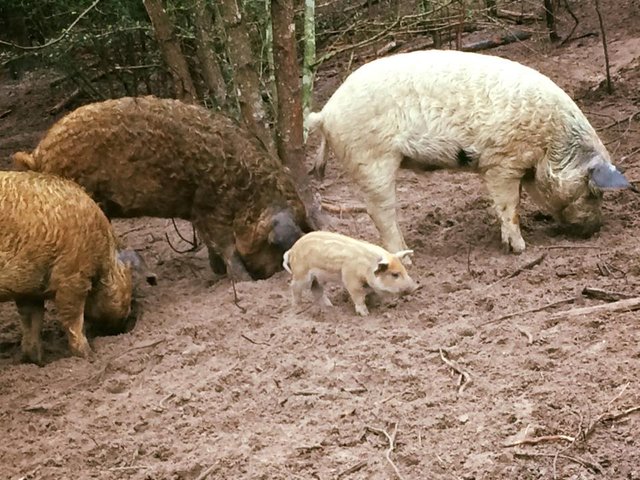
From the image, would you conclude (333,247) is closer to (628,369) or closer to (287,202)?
(287,202)

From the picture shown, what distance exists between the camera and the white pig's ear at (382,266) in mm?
5441

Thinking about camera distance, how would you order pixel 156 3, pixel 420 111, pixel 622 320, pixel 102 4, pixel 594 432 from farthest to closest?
pixel 102 4, pixel 156 3, pixel 420 111, pixel 622 320, pixel 594 432

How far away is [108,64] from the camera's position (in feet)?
33.8

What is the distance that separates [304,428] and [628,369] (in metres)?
1.47

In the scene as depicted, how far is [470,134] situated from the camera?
249 inches

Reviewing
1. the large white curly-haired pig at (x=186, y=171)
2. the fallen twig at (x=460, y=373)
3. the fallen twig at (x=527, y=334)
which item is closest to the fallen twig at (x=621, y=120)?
the large white curly-haired pig at (x=186, y=171)

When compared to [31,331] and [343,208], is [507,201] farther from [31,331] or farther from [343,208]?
[31,331]

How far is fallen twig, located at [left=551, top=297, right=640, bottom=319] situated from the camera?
16.1 ft

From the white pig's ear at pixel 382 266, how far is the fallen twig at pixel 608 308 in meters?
1.00

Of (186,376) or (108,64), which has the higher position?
(108,64)

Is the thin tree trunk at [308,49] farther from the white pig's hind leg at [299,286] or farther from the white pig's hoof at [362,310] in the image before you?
the white pig's hoof at [362,310]

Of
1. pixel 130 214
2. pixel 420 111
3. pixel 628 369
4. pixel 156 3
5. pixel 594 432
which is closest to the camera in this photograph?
pixel 594 432

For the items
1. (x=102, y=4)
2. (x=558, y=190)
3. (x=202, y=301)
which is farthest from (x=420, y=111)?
(x=102, y=4)

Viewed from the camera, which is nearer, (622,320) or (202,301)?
(622,320)
